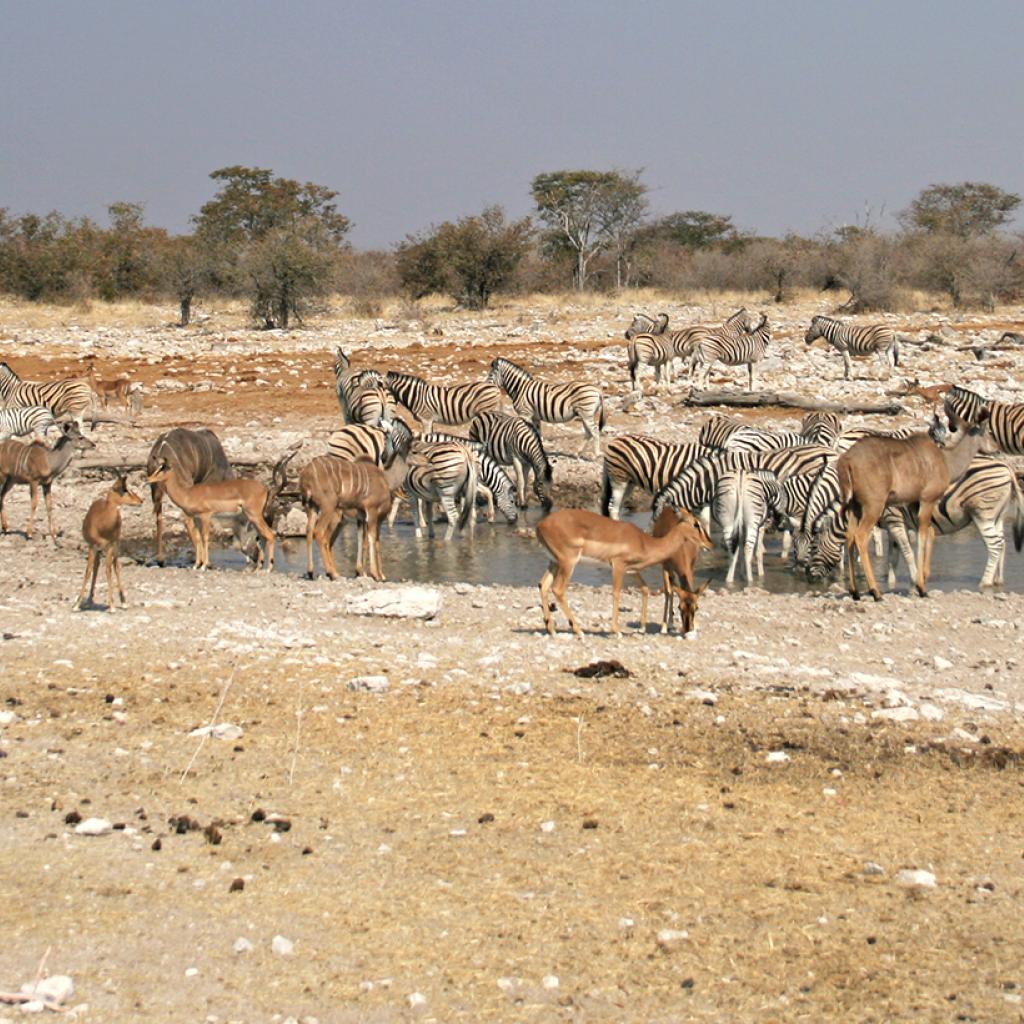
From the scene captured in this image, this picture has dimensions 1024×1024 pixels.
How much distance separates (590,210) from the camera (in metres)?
56.5

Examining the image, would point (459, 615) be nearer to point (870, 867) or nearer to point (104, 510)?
point (104, 510)

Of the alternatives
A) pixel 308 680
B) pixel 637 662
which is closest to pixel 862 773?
pixel 637 662

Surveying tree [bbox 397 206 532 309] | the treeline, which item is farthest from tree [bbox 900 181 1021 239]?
tree [bbox 397 206 532 309]

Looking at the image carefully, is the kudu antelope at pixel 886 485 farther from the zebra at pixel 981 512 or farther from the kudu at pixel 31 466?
the kudu at pixel 31 466

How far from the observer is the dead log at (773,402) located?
2525 centimetres

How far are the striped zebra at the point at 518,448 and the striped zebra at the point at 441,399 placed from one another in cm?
193

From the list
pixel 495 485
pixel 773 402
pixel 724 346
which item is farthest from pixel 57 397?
pixel 724 346

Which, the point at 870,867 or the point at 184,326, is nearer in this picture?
the point at 870,867

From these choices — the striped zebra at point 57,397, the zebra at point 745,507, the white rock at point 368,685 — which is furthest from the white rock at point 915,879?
the striped zebra at point 57,397

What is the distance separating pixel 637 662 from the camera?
982 centimetres

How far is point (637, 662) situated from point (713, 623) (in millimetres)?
1811

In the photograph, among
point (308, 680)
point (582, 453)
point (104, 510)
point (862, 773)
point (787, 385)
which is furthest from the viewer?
point (787, 385)

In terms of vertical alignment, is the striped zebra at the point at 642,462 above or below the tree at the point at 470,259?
below

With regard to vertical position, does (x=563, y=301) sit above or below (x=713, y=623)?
above
